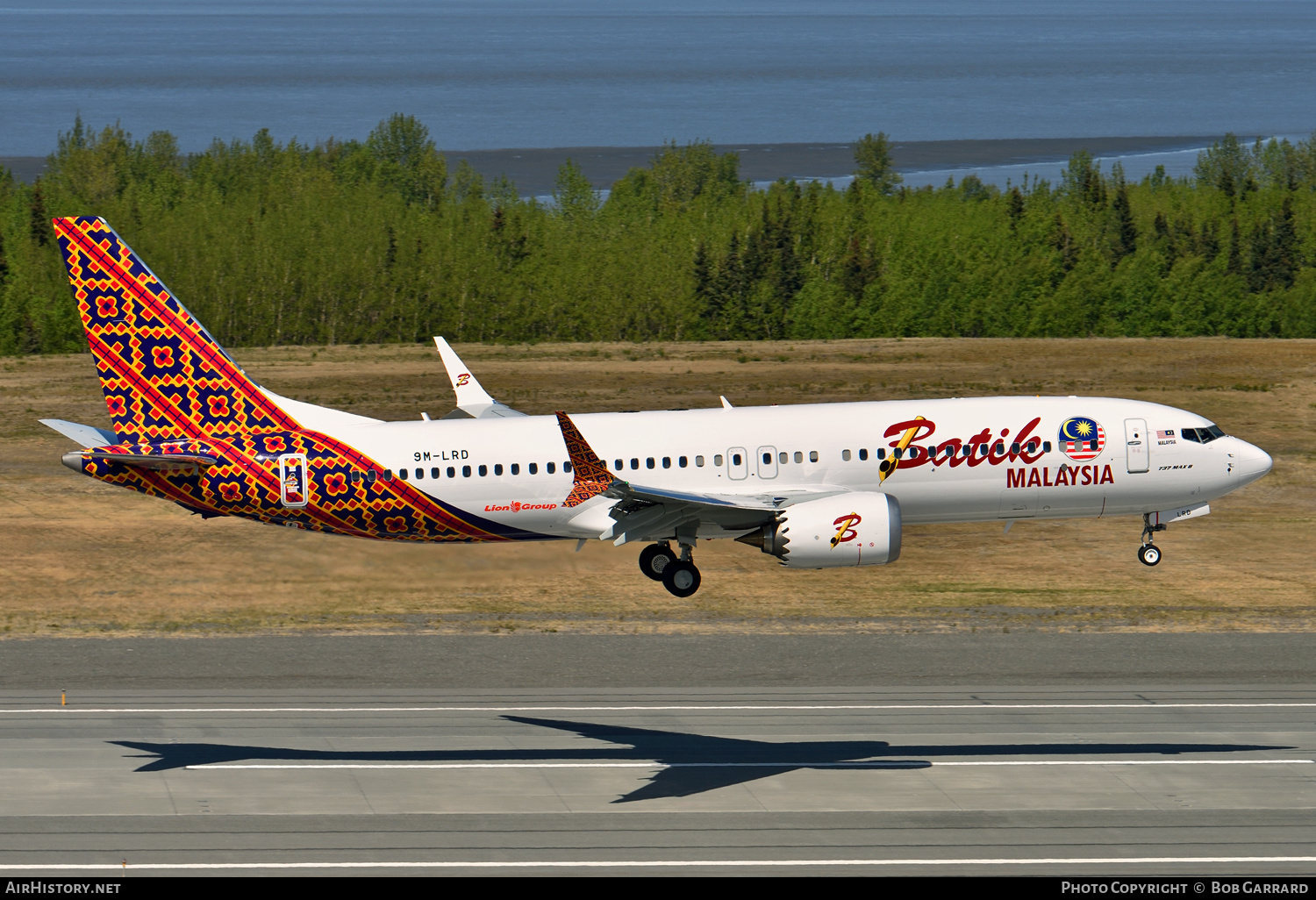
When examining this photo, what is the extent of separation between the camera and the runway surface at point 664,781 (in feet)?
124

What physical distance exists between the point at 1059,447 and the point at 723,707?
13.6m

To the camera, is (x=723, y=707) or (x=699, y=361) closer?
(x=723, y=707)

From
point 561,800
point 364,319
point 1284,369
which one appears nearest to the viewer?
point 561,800

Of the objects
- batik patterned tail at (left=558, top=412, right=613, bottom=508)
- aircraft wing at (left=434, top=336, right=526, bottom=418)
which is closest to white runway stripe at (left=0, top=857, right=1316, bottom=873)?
batik patterned tail at (left=558, top=412, right=613, bottom=508)

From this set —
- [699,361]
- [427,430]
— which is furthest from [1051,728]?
[699,361]

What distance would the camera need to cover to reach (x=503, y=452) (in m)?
49.2

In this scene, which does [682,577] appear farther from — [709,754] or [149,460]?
[149,460]

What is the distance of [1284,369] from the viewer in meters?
107

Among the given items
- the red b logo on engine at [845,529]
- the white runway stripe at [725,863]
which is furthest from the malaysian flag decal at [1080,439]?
the white runway stripe at [725,863]

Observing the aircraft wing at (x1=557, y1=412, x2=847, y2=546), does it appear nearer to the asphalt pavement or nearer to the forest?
the asphalt pavement

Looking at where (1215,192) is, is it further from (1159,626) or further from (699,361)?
(1159,626)

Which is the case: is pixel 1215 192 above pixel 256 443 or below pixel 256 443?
above

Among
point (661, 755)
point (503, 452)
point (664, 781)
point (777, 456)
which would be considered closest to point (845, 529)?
point (777, 456)

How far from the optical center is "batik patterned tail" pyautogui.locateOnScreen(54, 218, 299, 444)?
49062 millimetres
